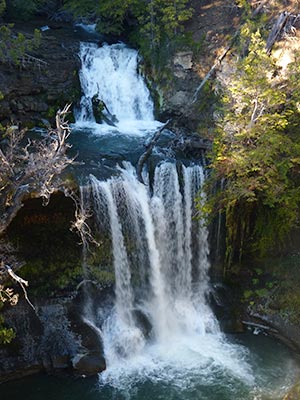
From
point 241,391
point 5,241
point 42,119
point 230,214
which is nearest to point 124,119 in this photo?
point 42,119

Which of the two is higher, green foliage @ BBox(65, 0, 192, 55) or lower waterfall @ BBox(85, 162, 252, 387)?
green foliage @ BBox(65, 0, 192, 55)

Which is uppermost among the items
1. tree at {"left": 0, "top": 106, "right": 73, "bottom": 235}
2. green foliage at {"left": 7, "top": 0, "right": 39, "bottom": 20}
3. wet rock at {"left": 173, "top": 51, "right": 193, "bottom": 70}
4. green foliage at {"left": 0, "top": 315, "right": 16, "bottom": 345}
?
green foliage at {"left": 7, "top": 0, "right": 39, "bottom": 20}

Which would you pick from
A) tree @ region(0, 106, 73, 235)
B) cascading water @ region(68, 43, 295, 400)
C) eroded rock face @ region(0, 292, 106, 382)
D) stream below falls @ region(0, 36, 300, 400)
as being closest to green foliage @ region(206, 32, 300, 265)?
stream below falls @ region(0, 36, 300, 400)

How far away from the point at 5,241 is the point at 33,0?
43.8 ft

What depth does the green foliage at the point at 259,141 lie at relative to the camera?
38.2 feet

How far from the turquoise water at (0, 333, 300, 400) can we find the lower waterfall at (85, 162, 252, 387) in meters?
0.05

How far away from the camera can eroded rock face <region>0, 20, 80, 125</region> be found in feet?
52.4

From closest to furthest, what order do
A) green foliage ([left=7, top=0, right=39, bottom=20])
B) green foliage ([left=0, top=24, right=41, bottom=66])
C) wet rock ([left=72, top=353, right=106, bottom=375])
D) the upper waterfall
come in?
wet rock ([left=72, top=353, right=106, bottom=375]) < green foliage ([left=0, top=24, right=41, bottom=66]) < the upper waterfall < green foliage ([left=7, top=0, right=39, bottom=20])

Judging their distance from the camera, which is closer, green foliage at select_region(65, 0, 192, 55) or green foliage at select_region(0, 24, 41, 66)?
green foliage at select_region(0, 24, 41, 66)

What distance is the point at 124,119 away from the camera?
1769 centimetres

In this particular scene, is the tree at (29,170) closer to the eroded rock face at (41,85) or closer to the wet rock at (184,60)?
the eroded rock face at (41,85)

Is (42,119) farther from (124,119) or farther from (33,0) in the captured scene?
(33,0)

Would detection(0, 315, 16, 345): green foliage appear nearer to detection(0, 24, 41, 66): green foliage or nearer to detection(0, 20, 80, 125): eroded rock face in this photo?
detection(0, 20, 80, 125): eroded rock face

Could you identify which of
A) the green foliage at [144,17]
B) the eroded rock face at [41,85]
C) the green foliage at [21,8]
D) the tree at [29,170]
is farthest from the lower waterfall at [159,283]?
the green foliage at [21,8]
